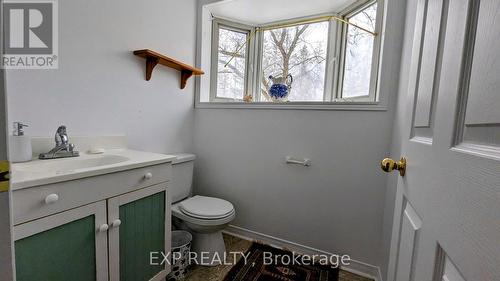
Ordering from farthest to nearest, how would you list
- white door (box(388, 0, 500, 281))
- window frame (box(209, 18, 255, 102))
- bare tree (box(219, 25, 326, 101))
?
window frame (box(209, 18, 255, 102))
bare tree (box(219, 25, 326, 101))
white door (box(388, 0, 500, 281))

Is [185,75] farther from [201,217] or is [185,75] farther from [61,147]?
[201,217]

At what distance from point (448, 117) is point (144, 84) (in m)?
1.65

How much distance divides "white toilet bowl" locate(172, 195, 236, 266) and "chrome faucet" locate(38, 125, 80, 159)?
726mm

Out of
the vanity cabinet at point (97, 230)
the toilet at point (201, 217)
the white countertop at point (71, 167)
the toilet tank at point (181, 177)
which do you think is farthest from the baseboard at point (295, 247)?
the white countertop at point (71, 167)

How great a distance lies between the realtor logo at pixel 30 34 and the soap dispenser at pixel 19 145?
0.98 ft

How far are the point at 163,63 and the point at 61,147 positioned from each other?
874mm

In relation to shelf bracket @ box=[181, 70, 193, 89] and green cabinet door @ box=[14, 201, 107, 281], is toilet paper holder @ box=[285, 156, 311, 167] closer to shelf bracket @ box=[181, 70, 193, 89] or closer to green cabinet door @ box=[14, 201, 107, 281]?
shelf bracket @ box=[181, 70, 193, 89]

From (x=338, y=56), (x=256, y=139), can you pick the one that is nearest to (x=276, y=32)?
(x=338, y=56)

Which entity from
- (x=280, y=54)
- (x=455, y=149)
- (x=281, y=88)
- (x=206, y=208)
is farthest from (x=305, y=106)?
(x=455, y=149)

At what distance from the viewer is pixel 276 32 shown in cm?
211

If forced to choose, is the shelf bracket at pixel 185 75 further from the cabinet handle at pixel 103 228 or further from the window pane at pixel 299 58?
the cabinet handle at pixel 103 228

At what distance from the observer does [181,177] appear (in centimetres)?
173

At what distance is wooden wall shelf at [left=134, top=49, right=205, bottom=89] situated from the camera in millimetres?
1467

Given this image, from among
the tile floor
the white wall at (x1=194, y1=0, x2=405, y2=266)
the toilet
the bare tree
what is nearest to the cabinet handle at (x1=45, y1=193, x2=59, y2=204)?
the toilet
